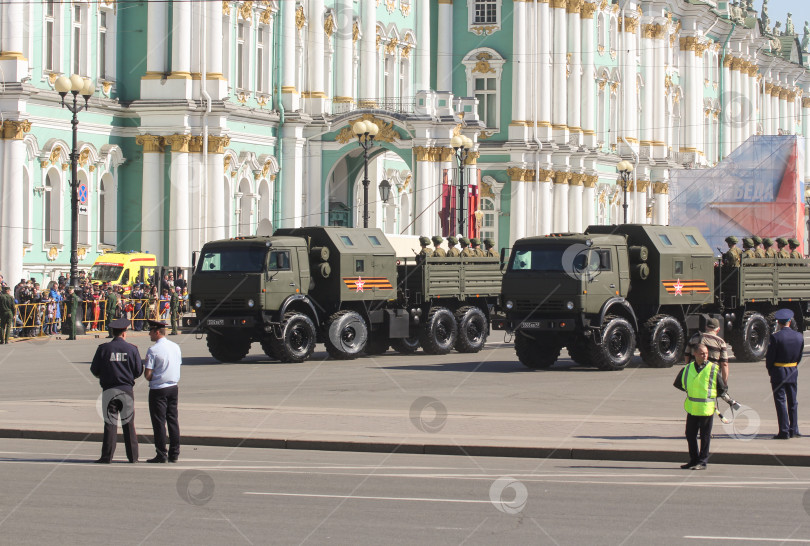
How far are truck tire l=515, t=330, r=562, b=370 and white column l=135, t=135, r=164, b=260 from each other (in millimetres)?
21400

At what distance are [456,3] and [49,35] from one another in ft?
105

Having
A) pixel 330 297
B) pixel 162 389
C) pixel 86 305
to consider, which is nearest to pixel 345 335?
pixel 330 297

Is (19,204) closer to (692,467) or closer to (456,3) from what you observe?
(692,467)

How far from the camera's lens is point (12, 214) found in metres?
42.9

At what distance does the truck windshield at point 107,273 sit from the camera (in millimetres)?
45906

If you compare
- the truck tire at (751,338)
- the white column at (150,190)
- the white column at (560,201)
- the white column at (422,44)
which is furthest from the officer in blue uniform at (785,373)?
the white column at (560,201)

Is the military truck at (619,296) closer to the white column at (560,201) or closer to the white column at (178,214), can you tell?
the white column at (178,214)

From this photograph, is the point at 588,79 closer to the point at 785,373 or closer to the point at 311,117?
the point at 311,117

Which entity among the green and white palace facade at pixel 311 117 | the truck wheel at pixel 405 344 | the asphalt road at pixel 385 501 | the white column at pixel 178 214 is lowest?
the asphalt road at pixel 385 501

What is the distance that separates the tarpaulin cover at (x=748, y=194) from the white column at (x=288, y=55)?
15985 millimetres

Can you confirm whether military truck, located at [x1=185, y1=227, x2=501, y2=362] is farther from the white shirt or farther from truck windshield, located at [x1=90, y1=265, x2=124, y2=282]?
the white shirt

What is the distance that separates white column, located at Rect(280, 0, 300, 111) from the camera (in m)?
55.5

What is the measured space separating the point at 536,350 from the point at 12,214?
60.9 ft

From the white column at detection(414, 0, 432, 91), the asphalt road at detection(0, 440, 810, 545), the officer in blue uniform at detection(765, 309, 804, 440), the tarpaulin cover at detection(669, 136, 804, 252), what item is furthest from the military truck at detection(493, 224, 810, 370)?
the white column at detection(414, 0, 432, 91)
